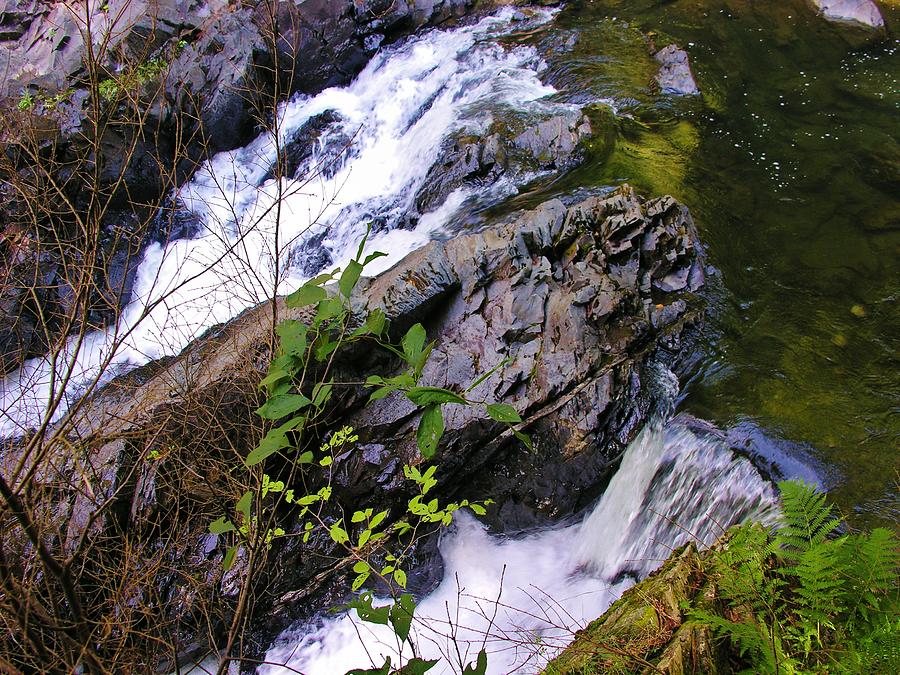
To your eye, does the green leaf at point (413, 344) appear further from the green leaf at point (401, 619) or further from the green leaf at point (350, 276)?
the green leaf at point (401, 619)

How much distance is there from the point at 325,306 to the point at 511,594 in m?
3.20

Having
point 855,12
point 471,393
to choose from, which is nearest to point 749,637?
point 471,393

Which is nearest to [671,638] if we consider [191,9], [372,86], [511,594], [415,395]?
[415,395]

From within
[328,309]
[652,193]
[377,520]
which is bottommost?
[652,193]

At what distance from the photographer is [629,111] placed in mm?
7469

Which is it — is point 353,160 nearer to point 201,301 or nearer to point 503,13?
point 201,301

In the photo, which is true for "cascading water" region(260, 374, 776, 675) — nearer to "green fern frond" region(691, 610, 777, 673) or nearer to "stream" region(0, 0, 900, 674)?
"stream" region(0, 0, 900, 674)

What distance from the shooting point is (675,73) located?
8023mm

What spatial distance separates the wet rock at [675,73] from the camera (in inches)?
308

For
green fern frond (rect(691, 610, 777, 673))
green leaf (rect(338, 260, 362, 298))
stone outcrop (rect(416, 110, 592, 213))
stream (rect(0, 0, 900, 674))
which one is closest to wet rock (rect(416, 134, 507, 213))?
stone outcrop (rect(416, 110, 592, 213))

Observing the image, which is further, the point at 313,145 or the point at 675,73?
the point at 313,145

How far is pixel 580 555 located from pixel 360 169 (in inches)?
220

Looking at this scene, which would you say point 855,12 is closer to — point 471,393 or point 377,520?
point 471,393

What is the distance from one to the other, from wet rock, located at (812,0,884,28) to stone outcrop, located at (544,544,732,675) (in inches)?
377
